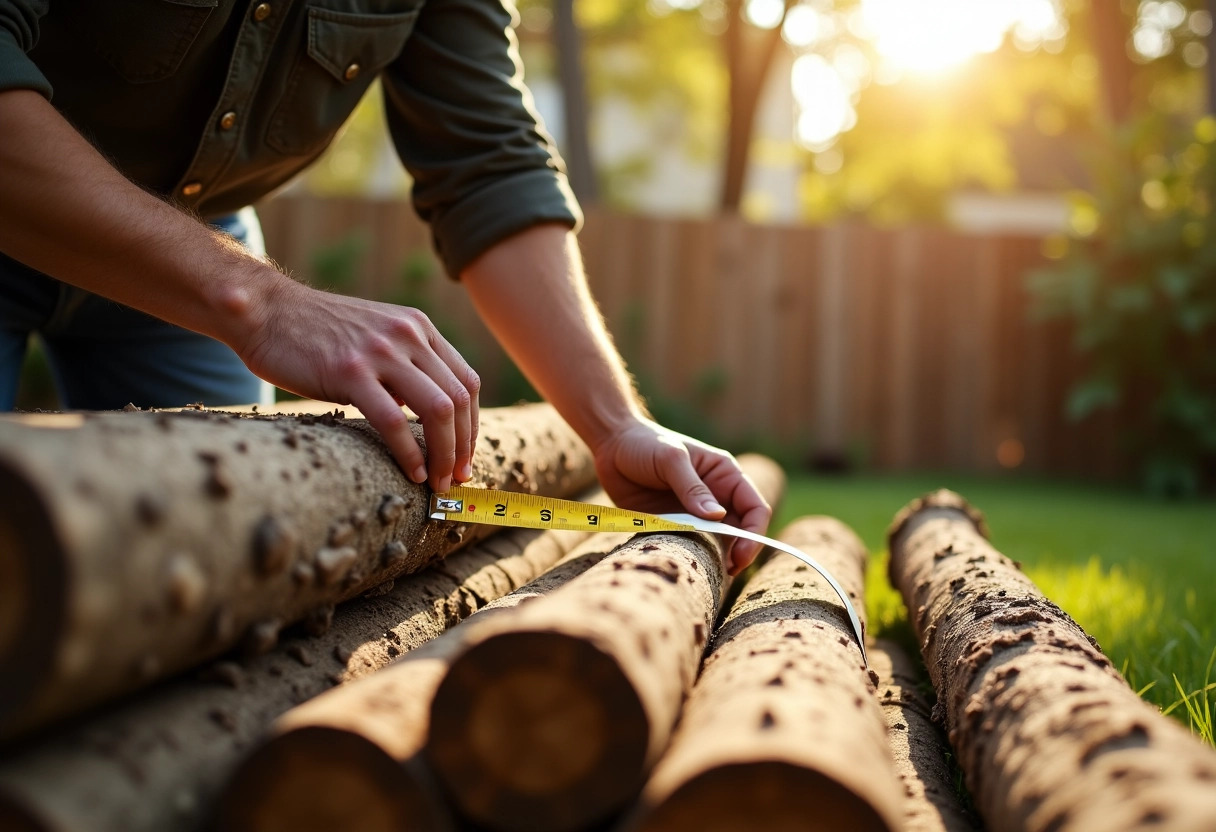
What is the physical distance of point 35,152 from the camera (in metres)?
1.60

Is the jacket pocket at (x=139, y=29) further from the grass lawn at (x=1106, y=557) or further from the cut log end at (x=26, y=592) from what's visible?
the grass lawn at (x=1106, y=557)

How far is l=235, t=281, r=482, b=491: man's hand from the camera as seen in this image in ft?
5.46

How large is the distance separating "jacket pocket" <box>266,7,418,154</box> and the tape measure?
107 centimetres

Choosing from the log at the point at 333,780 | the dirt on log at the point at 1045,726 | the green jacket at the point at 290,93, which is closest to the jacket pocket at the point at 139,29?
the green jacket at the point at 290,93

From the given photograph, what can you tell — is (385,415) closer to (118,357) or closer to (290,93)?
(290,93)

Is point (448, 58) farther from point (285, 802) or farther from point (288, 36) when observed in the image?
point (285, 802)

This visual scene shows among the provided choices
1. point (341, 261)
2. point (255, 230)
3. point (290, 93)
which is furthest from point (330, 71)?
point (341, 261)

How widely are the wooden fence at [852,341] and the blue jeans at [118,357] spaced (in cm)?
680

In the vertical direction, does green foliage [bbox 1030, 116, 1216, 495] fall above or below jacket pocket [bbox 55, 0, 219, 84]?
below

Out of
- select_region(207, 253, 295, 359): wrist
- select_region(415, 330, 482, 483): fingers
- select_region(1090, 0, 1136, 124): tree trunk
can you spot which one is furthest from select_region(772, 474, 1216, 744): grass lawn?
select_region(1090, 0, 1136, 124): tree trunk

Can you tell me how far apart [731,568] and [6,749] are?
4.89 feet

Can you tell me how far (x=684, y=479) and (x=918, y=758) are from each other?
730 millimetres

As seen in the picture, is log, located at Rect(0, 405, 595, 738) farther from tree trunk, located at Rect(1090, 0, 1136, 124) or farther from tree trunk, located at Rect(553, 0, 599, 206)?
tree trunk, located at Rect(1090, 0, 1136, 124)

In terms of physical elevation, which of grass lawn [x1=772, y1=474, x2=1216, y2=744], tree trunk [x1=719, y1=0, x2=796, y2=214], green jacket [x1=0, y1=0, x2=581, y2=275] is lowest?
grass lawn [x1=772, y1=474, x2=1216, y2=744]
